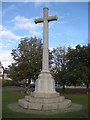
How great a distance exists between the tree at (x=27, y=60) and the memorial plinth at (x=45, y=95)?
1338 cm

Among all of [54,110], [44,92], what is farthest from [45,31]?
[54,110]

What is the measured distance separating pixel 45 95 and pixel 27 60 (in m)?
15.9

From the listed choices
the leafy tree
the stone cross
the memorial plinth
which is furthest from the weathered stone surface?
the leafy tree

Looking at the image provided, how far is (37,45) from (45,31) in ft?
51.1

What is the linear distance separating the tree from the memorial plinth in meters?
13.4

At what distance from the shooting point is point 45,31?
13102 millimetres

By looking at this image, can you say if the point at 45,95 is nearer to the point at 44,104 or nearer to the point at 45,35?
the point at 44,104

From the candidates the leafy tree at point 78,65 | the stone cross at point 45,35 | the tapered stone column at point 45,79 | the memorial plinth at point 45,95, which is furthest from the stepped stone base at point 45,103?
the leafy tree at point 78,65

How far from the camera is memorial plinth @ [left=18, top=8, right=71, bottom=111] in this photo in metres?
10.4

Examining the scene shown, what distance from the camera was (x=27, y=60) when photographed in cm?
2680

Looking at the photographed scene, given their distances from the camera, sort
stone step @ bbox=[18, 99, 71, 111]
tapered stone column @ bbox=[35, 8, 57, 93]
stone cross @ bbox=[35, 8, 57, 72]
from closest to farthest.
→ 1. stone step @ bbox=[18, 99, 71, 111]
2. tapered stone column @ bbox=[35, 8, 57, 93]
3. stone cross @ bbox=[35, 8, 57, 72]

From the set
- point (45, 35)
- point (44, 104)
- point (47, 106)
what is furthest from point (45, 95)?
point (45, 35)

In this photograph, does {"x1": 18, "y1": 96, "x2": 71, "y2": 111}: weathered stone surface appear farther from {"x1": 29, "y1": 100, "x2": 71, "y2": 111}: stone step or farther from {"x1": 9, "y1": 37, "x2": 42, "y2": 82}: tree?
{"x1": 9, "y1": 37, "x2": 42, "y2": 82}: tree

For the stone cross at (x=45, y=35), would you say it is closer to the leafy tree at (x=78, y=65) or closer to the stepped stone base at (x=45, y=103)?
the stepped stone base at (x=45, y=103)
